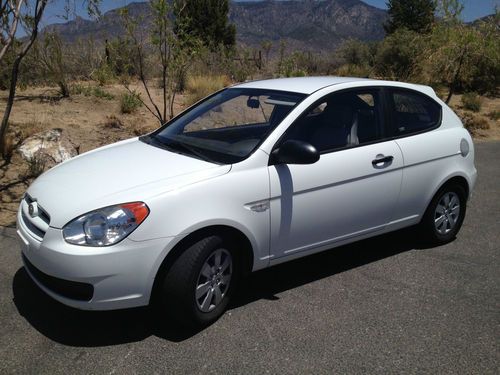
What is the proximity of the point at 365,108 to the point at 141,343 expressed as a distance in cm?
270

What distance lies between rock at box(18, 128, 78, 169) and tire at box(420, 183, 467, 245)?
5021mm

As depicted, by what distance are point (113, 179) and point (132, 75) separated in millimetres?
11632

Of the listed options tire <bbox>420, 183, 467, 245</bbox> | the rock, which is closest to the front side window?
tire <bbox>420, 183, 467, 245</bbox>

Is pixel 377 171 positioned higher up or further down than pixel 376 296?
higher up

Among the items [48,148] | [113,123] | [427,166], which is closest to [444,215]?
[427,166]

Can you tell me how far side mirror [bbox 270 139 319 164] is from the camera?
3.68 meters

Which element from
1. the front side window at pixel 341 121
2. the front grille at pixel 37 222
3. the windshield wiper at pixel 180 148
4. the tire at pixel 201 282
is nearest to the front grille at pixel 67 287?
the front grille at pixel 37 222

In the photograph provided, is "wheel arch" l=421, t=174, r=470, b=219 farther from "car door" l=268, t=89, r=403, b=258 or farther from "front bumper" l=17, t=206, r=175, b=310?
"front bumper" l=17, t=206, r=175, b=310

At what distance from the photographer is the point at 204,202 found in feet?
11.2

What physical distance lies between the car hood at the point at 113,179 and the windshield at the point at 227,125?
18cm

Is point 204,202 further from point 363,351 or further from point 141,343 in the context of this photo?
point 363,351

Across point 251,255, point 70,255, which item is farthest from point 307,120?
point 70,255

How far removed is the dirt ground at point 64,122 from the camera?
266 inches

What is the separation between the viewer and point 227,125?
4.88m
